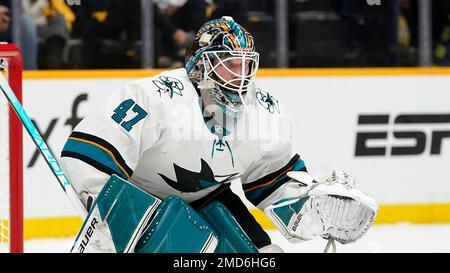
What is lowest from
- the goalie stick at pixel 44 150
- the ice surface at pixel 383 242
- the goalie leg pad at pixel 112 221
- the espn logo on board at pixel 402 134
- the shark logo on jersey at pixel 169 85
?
the ice surface at pixel 383 242

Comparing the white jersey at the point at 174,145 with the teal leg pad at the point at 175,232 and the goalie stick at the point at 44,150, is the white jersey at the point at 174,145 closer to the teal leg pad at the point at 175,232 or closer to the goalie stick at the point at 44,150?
the goalie stick at the point at 44,150

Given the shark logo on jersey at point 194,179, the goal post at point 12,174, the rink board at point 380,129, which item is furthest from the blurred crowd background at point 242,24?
the shark logo on jersey at point 194,179

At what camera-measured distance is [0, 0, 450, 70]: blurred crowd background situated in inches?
210

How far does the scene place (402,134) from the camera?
5566mm

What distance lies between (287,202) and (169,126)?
16.4 inches

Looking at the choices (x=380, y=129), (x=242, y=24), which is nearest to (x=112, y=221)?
(x=242, y=24)

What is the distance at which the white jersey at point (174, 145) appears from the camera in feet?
9.07

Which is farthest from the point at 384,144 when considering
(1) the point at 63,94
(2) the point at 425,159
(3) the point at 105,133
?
(3) the point at 105,133

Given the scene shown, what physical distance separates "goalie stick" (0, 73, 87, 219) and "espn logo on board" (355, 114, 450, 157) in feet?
9.46

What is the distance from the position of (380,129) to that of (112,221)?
3113 millimetres

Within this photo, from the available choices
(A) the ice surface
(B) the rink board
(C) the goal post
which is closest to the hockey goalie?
(C) the goal post

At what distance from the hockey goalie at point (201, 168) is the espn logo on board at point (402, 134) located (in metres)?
2.47

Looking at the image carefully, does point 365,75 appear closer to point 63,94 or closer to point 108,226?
point 63,94
